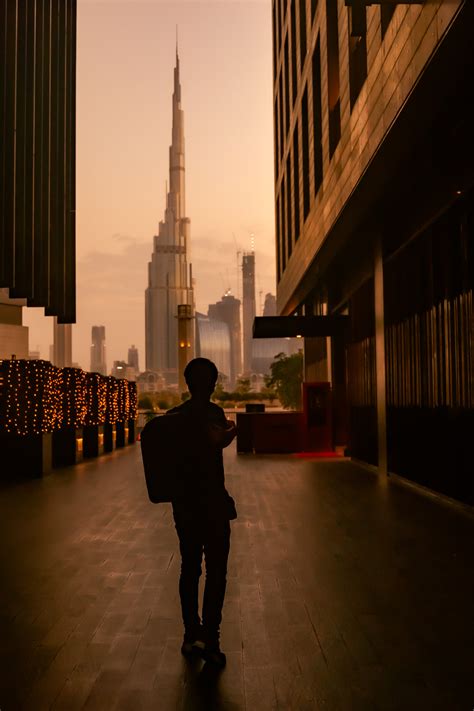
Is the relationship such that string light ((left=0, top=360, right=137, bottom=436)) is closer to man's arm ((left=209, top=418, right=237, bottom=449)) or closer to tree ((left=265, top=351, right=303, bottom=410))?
man's arm ((left=209, top=418, right=237, bottom=449))

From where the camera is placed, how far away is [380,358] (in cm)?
1427

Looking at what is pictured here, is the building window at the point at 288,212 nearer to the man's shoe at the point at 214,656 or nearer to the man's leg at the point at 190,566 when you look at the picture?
the man's leg at the point at 190,566

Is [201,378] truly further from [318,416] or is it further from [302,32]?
[302,32]

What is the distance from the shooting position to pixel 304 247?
20.1 meters

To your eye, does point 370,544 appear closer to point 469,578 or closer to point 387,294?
point 469,578

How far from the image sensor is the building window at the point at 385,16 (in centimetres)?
1001

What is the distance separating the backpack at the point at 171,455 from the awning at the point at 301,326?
14.9 metres

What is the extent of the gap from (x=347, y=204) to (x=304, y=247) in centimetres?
734

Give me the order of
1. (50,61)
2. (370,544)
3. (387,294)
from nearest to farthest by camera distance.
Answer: (370,544), (387,294), (50,61)

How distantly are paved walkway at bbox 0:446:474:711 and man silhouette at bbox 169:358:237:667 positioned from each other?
263 millimetres

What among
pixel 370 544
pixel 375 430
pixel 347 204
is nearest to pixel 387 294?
pixel 347 204

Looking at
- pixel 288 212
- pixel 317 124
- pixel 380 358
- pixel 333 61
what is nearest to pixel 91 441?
pixel 380 358

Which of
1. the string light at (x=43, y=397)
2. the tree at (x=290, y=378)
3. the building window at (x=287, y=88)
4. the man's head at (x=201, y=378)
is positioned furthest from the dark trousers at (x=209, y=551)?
the tree at (x=290, y=378)

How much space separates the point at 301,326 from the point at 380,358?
4979 millimetres
